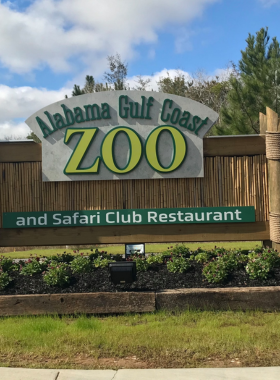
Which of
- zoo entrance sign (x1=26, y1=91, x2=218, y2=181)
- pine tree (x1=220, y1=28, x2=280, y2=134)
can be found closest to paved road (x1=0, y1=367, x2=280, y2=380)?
zoo entrance sign (x1=26, y1=91, x2=218, y2=181)

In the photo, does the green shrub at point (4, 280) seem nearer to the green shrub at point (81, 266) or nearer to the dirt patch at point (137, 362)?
the green shrub at point (81, 266)

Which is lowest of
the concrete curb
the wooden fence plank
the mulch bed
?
the concrete curb

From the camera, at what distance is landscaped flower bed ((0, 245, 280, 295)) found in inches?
270

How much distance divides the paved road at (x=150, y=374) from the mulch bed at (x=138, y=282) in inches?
89.2

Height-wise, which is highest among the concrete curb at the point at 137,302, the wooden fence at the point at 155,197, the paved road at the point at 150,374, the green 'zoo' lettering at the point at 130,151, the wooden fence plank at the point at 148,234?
the green 'zoo' lettering at the point at 130,151

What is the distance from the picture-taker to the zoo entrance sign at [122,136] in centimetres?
859

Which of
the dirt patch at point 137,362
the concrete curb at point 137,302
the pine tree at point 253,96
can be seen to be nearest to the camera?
the dirt patch at point 137,362

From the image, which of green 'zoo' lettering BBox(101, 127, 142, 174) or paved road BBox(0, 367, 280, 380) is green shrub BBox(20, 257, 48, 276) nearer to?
green 'zoo' lettering BBox(101, 127, 142, 174)

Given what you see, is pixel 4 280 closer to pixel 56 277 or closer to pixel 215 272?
pixel 56 277

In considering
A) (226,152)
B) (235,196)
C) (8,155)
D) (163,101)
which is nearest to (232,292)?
(235,196)

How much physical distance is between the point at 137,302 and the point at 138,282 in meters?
0.67

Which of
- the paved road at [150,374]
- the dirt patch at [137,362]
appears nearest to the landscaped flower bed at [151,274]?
the dirt patch at [137,362]

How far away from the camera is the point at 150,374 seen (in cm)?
432

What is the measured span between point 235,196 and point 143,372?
196 inches
